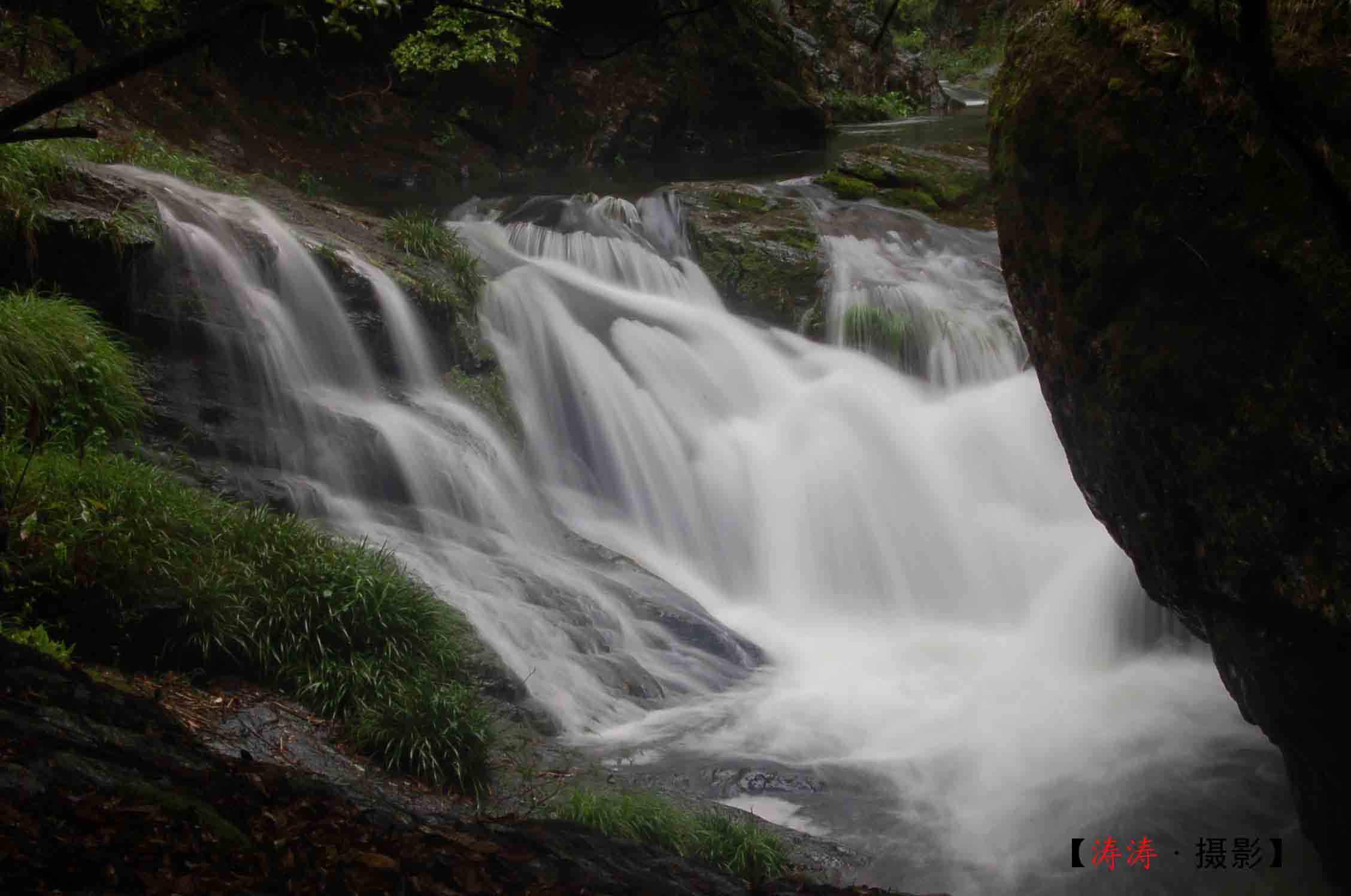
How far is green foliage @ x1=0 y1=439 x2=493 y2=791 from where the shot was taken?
5074 mm

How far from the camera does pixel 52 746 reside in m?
3.20

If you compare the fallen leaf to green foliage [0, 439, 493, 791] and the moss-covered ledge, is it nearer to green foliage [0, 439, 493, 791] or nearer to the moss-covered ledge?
green foliage [0, 439, 493, 791]

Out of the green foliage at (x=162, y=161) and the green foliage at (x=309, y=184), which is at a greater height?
the green foliage at (x=309, y=184)

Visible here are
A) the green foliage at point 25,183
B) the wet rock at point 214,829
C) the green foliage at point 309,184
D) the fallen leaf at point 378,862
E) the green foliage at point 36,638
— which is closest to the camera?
the wet rock at point 214,829

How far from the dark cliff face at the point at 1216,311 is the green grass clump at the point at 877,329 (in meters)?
6.83

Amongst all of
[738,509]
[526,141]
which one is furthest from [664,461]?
[526,141]

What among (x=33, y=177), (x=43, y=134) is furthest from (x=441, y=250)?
(x=43, y=134)

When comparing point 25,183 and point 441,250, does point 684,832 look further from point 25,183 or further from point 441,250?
point 441,250

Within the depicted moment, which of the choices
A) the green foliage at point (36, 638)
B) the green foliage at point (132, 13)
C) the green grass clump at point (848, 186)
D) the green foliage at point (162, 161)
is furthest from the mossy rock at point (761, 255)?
the green foliage at point (36, 638)

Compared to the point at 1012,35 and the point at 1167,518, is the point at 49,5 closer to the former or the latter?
the point at 1012,35

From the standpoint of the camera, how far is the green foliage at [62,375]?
627 centimetres

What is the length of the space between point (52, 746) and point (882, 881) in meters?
3.89

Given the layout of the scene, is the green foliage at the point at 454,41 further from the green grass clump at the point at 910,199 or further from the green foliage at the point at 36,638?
the green foliage at the point at 36,638

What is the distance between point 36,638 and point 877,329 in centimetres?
970
